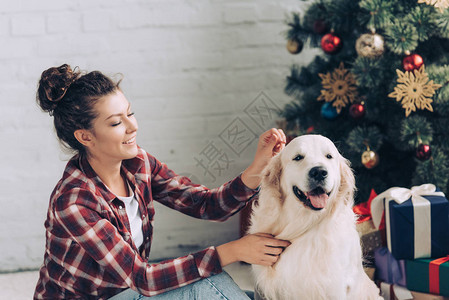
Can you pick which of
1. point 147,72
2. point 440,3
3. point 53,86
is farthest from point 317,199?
point 147,72

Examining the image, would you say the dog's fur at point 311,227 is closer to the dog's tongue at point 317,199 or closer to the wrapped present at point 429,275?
the dog's tongue at point 317,199

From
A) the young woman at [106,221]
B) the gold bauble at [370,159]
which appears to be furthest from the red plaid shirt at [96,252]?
the gold bauble at [370,159]

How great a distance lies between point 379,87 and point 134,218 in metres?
1.10

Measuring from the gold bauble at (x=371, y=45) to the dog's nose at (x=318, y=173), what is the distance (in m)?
0.84

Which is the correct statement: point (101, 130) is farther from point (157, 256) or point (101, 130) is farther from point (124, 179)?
point (157, 256)

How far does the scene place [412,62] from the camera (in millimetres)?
1812

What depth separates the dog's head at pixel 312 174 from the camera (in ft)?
4.01

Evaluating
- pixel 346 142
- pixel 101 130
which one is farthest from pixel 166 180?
pixel 346 142

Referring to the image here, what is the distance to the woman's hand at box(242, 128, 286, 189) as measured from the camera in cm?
137

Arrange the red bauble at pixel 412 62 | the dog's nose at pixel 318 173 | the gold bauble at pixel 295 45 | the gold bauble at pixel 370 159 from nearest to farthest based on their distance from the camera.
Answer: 1. the dog's nose at pixel 318 173
2. the red bauble at pixel 412 62
3. the gold bauble at pixel 370 159
4. the gold bauble at pixel 295 45

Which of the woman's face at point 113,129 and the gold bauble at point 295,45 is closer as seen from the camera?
the woman's face at point 113,129

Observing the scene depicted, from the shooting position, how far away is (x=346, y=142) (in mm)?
2010

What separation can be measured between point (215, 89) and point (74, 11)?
2.40ft

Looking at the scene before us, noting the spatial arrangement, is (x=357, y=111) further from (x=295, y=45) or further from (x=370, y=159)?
(x=295, y=45)
